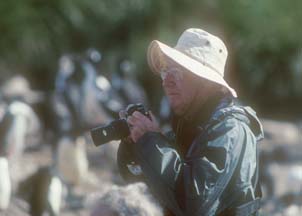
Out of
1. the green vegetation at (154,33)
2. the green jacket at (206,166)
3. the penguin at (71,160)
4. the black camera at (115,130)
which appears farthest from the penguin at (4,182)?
the green vegetation at (154,33)

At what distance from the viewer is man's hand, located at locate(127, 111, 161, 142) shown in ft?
8.01

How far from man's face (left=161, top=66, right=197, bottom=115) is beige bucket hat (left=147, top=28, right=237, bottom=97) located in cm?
3

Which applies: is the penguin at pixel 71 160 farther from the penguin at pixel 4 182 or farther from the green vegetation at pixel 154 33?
the green vegetation at pixel 154 33

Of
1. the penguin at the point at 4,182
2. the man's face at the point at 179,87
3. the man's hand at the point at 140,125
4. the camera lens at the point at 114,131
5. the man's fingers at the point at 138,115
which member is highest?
the man's face at the point at 179,87

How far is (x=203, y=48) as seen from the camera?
260 centimetres

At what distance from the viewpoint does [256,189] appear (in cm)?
256

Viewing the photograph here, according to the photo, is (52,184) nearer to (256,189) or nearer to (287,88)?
(256,189)

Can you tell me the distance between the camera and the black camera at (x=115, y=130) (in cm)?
258

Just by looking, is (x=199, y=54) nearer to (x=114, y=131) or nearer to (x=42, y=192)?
(x=114, y=131)

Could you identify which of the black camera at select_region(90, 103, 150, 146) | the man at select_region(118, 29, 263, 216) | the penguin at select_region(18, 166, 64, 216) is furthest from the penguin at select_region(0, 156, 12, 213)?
the man at select_region(118, 29, 263, 216)

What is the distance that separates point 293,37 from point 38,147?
411 inches

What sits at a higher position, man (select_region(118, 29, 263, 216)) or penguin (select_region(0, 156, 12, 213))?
man (select_region(118, 29, 263, 216))

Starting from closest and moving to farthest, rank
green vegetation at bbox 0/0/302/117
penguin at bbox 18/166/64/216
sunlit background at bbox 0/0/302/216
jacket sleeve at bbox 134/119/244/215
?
jacket sleeve at bbox 134/119/244/215, penguin at bbox 18/166/64/216, sunlit background at bbox 0/0/302/216, green vegetation at bbox 0/0/302/117

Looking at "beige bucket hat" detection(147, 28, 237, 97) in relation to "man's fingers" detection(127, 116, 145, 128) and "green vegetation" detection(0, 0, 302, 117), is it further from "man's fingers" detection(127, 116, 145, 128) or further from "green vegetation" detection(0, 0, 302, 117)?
"green vegetation" detection(0, 0, 302, 117)
